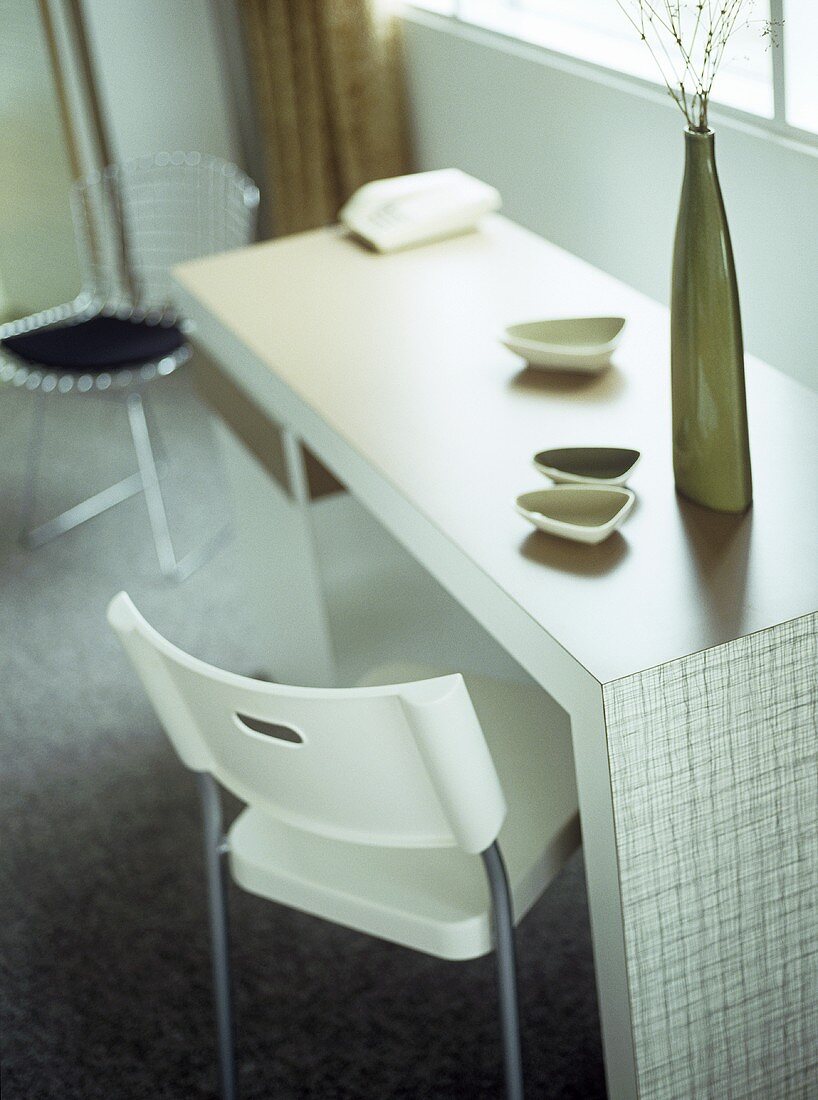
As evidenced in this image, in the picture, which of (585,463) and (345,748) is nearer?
(345,748)

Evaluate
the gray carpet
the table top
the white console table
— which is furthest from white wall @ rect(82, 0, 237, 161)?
the white console table

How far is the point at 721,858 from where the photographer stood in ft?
3.92

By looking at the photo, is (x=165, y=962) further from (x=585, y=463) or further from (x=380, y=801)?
(x=585, y=463)

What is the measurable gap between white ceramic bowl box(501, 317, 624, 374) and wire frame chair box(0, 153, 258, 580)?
3.86 ft

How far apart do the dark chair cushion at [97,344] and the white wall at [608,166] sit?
2.76ft

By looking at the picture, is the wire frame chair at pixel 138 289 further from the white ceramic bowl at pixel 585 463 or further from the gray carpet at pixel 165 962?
the white ceramic bowl at pixel 585 463

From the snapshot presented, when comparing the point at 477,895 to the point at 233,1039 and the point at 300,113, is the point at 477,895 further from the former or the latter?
the point at 300,113

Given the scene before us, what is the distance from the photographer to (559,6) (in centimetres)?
255

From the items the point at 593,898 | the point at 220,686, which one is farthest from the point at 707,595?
the point at 220,686

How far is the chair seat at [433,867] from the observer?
1284 millimetres

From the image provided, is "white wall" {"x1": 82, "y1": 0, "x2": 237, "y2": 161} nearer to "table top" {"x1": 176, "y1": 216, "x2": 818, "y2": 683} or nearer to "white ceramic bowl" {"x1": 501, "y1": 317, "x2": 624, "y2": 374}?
"table top" {"x1": 176, "y1": 216, "x2": 818, "y2": 683}

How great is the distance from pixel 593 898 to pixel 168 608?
166 centimetres

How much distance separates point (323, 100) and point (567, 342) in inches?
78.7

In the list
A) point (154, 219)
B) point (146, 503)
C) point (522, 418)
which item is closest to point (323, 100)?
point (154, 219)
